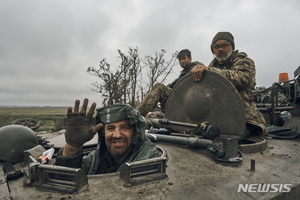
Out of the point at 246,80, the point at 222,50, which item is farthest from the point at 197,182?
the point at 222,50

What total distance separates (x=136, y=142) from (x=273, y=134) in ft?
11.5

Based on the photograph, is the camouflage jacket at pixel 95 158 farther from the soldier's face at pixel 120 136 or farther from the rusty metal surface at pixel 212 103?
the rusty metal surface at pixel 212 103

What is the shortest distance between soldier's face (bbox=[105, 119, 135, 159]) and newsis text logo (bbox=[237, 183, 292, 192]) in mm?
1376

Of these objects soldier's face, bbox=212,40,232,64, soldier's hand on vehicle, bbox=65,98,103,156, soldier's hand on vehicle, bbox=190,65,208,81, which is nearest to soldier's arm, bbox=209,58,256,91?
soldier's hand on vehicle, bbox=190,65,208,81

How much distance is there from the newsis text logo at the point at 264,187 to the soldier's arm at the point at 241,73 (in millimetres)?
1991

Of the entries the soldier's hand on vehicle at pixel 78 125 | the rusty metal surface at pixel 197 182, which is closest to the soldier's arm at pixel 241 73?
the rusty metal surface at pixel 197 182

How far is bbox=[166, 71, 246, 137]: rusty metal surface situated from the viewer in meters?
3.01

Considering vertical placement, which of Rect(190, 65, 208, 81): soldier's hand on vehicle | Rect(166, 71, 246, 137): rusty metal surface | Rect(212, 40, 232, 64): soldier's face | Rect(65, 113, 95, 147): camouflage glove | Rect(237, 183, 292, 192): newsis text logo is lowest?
Rect(237, 183, 292, 192): newsis text logo

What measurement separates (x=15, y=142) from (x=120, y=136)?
5.81 ft

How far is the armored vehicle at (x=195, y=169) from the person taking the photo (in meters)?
1.65

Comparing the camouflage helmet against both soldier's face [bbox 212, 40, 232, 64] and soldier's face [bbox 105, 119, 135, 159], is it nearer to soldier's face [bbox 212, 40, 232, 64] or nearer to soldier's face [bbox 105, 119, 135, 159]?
soldier's face [bbox 105, 119, 135, 159]

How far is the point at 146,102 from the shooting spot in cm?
595

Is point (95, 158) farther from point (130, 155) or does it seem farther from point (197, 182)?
point (197, 182)

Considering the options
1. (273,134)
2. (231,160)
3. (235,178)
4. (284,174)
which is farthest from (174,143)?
(273,134)
